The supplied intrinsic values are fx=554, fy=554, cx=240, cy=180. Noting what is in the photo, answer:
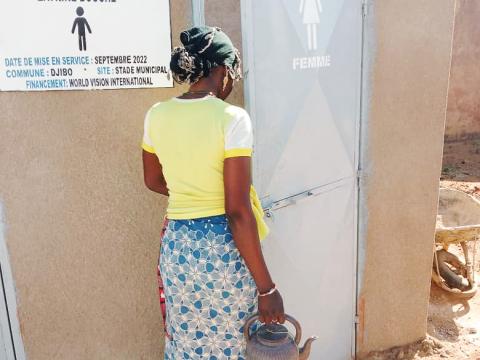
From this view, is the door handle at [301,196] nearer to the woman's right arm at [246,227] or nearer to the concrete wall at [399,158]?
the concrete wall at [399,158]

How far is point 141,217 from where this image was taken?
2.68 metres

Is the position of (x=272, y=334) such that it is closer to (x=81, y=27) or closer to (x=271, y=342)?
(x=271, y=342)

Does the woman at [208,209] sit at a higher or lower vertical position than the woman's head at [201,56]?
lower

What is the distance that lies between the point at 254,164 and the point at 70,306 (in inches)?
43.3

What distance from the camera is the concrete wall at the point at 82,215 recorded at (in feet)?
7.93

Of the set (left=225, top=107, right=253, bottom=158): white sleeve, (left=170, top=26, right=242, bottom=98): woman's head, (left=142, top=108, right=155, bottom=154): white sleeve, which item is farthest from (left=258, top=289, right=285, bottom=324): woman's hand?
(left=170, top=26, right=242, bottom=98): woman's head

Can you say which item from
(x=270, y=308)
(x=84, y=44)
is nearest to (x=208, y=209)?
(x=270, y=308)

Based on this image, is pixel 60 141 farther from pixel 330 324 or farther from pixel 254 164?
pixel 330 324

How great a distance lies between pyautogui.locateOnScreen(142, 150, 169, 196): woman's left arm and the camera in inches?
89.3

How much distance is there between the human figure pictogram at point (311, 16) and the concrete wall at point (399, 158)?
20.2 inches

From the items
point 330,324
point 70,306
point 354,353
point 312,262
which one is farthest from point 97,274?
point 354,353

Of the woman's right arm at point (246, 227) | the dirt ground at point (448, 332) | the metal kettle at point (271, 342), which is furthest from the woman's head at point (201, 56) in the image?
the dirt ground at point (448, 332)

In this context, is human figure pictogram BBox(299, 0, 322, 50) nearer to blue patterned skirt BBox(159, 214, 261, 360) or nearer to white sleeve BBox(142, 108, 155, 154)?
white sleeve BBox(142, 108, 155, 154)

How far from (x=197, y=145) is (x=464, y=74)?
31.3 ft
